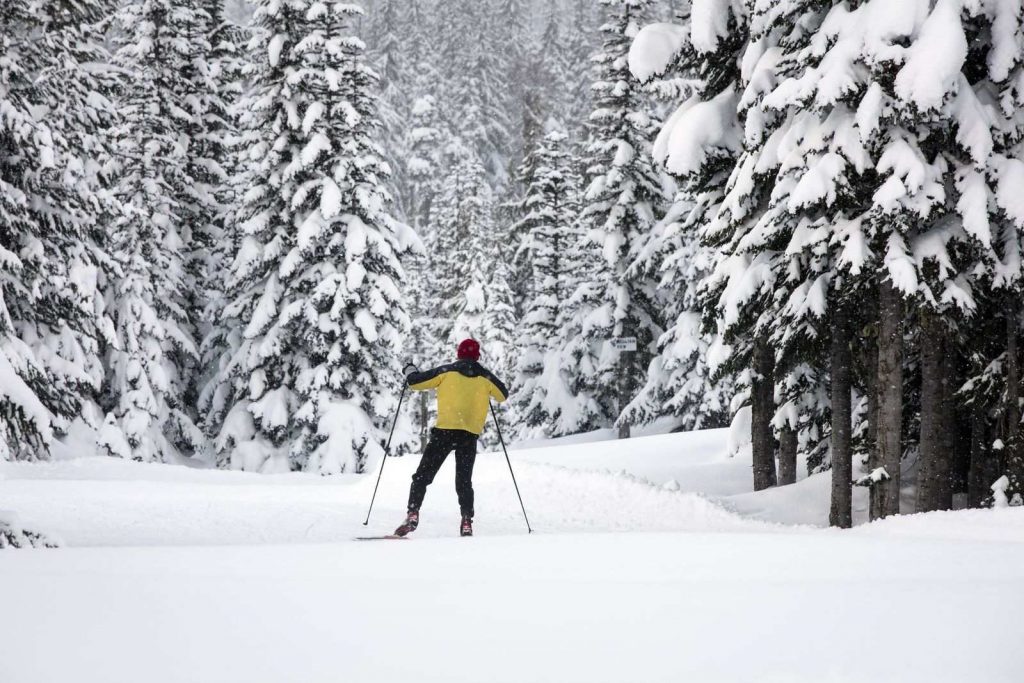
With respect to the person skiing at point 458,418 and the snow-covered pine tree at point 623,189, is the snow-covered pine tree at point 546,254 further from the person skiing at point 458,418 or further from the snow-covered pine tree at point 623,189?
the person skiing at point 458,418

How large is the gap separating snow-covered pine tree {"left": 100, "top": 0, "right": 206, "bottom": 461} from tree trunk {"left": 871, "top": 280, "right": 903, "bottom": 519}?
18441 millimetres

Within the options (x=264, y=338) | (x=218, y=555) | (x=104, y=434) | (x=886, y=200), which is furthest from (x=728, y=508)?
(x=104, y=434)

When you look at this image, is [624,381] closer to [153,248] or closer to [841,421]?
[153,248]

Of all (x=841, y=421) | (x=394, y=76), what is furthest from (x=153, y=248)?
Result: (x=394, y=76)

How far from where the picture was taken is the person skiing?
367 inches

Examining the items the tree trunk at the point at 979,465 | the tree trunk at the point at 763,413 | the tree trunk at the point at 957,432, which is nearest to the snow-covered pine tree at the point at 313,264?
the tree trunk at the point at 763,413

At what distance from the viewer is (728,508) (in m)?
13.0

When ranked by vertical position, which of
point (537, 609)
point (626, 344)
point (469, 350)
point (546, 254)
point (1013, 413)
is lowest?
point (537, 609)

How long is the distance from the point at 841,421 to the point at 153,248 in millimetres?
20218

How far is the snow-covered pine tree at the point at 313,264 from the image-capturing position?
23.1 metres

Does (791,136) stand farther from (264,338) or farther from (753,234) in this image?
(264,338)

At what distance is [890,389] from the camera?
1092cm

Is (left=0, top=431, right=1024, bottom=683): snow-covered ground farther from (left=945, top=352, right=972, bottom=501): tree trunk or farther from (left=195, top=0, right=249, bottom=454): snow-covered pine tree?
(left=195, top=0, right=249, bottom=454): snow-covered pine tree

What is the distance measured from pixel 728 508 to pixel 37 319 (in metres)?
15.2
